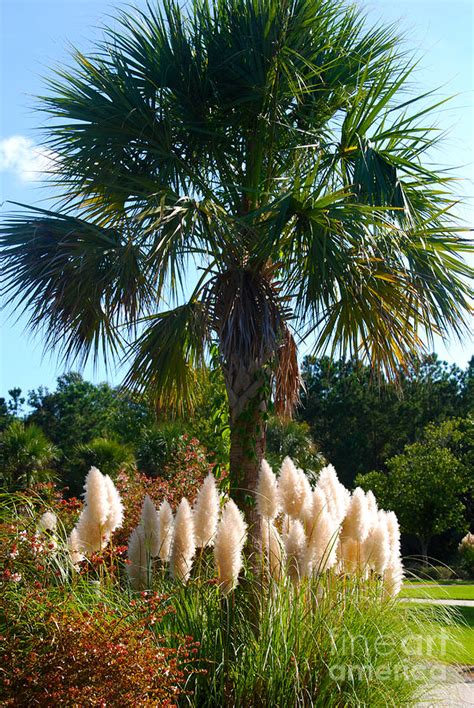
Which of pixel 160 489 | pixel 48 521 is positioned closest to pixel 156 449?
pixel 160 489

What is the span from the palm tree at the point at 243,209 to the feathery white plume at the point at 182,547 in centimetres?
173

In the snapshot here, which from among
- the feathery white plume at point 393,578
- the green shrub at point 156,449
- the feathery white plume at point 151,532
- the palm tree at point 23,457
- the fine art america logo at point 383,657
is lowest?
the fine art america logo at point 383,657

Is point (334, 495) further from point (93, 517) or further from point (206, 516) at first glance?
point (93, 517)

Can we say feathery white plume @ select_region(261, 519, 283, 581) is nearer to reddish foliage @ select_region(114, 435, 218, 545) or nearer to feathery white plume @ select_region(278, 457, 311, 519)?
feathery white plume @ select_region(278, 457, 311, 519)

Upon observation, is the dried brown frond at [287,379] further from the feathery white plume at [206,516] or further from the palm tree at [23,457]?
the palm tree at [23,457]

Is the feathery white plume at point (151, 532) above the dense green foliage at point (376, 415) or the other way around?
the other way around

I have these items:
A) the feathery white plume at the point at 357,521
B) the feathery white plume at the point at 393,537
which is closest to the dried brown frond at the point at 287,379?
→ the feathery white plume at the point at 393,537

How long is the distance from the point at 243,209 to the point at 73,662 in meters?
5.04

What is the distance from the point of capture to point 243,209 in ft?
24.2

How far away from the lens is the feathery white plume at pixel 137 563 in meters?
4.86

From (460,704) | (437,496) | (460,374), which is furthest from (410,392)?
(460,704)

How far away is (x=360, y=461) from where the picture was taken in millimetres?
32594

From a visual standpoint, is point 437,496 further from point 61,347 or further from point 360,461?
point 61,347

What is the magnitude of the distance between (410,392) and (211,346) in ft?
86.7
